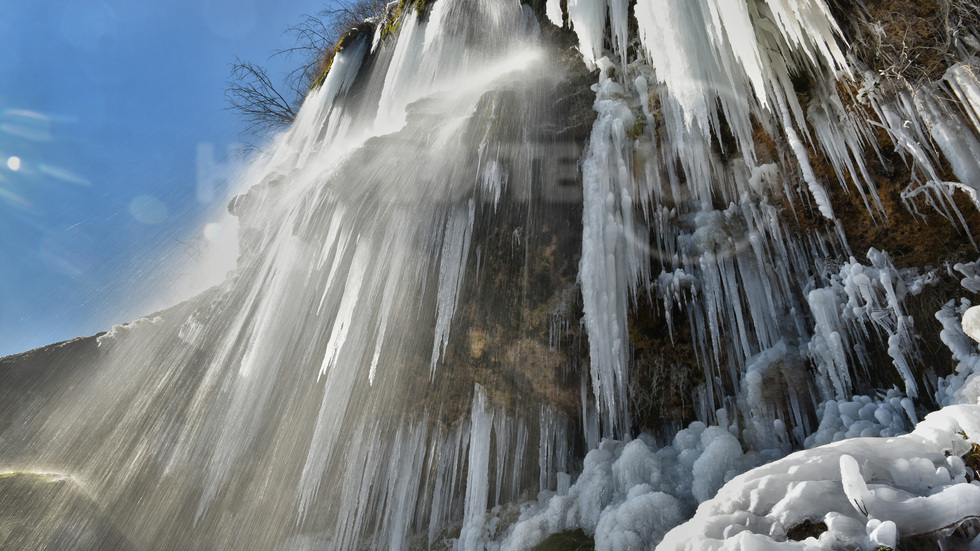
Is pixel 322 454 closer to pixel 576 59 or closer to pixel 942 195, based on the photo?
pixel 576 59

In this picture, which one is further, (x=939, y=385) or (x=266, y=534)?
(x=266, y=534)

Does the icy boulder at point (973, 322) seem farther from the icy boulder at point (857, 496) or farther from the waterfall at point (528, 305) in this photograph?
the icy boulder at point (857, 496)

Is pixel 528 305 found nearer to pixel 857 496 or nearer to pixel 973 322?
pixel 973 322

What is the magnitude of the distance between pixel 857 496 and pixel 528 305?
4.72 metres

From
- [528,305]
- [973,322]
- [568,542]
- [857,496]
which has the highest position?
[528,305]

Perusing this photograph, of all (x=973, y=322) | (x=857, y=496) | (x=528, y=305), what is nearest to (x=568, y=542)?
(x=528, y=305)

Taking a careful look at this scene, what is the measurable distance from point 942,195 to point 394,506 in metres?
7.22

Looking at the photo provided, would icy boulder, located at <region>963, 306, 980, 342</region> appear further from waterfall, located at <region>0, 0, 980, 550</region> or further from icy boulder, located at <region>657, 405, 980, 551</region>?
icy boulder, located at <region>657, 405, 980, 551</region>

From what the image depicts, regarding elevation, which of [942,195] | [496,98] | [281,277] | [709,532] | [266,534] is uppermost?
[496,98]

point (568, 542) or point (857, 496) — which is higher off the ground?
point (857, 496)

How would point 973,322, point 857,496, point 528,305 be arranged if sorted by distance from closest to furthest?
point 857,496, point 973,322, point 528,305

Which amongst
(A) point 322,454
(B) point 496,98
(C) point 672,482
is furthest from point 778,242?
(A) point 322,454

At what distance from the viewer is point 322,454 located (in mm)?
7879

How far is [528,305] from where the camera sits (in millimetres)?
6633
